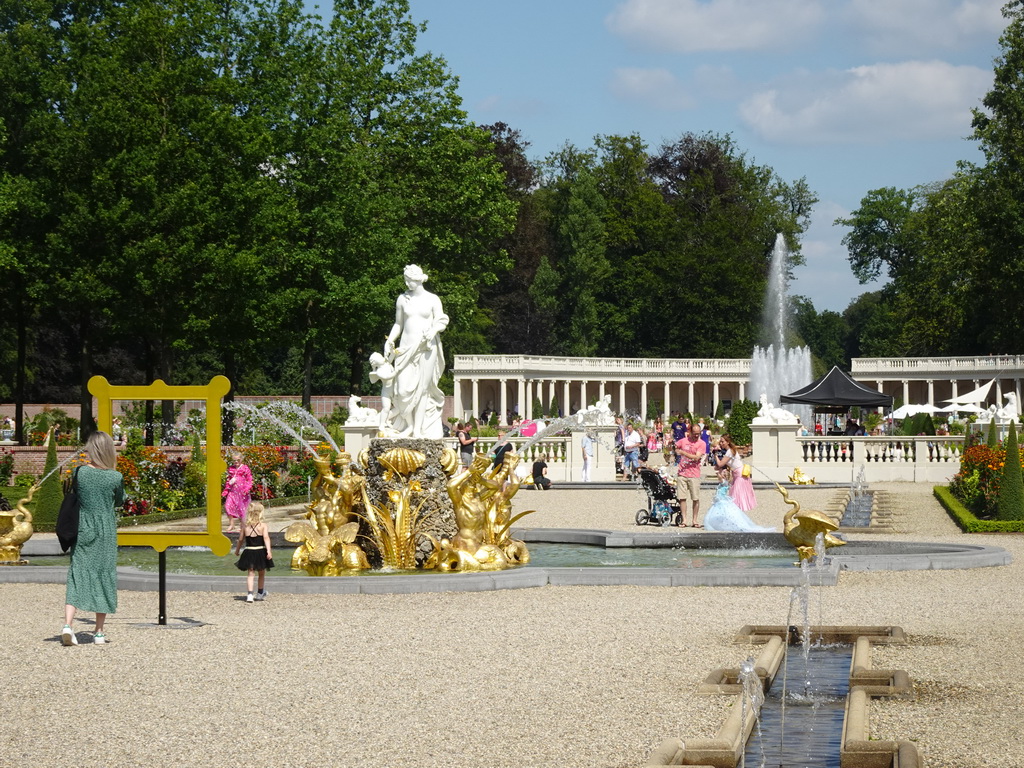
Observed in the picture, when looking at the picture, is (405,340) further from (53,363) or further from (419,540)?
(53,363)

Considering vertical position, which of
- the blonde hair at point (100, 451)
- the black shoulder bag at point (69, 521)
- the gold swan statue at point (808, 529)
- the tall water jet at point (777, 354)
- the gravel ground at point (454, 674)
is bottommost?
the gravel ground at point (454, 674)

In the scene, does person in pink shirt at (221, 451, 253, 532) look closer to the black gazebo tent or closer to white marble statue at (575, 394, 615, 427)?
white marble statue at (575, 394, 615, 427)

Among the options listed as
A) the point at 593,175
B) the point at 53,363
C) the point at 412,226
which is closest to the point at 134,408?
the point at 412,226

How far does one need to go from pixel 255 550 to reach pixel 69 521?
10.3 ft

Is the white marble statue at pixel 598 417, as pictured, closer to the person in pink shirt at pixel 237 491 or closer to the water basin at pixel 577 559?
the person in pink shirt at pixel 237 491

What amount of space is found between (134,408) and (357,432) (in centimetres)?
1864

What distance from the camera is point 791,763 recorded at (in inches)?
318

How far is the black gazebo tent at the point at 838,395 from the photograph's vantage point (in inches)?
1861

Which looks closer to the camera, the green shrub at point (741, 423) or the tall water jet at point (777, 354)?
the green shrub at point (741, 423)

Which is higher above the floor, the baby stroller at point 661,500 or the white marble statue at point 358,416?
the white marble statue at point 358,416

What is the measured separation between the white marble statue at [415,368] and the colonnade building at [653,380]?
67569 mm

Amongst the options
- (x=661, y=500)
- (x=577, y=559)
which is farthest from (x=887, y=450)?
(x=577, y=559)

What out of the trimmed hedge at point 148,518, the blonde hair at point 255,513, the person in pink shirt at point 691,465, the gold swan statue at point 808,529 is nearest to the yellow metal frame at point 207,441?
the blonde hair at point 255,513

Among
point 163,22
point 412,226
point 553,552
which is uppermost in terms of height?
point 163,22
